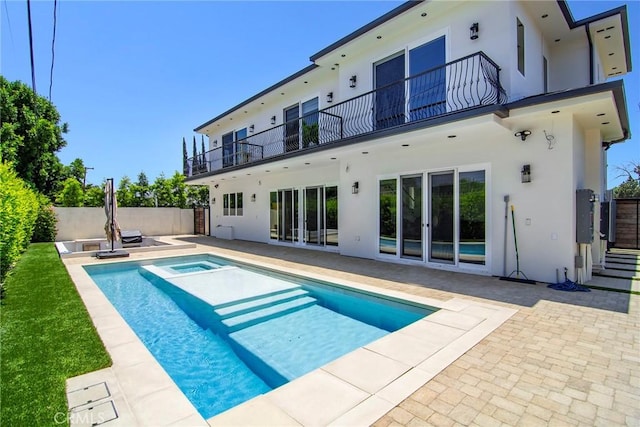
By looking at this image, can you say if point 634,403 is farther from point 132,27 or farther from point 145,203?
point 145,203

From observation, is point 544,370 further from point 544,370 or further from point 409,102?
point 409,102

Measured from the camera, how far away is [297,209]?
49.2 feet

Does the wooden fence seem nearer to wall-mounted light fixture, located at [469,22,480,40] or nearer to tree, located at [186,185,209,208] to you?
wall-mounted light fixture, located at [469,22,480,40]

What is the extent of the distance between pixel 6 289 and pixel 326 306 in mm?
7047

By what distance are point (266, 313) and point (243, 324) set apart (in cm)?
62

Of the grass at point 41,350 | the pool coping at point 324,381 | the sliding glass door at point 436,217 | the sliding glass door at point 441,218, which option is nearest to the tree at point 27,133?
the grass at point 41,350

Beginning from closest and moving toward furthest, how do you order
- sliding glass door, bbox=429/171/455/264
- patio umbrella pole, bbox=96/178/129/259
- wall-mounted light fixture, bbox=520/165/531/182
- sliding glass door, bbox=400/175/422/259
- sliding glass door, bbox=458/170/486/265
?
wall-mounted light fixture, bbox=520/165/531/182 → sliding glass door, bbox=458/170/486/265 → sliding glass door, bbox=429/171/455/264 → sliding glass door, bbox=400/175/422/259 → patio umbrella pole, bbox=96/178/129/259

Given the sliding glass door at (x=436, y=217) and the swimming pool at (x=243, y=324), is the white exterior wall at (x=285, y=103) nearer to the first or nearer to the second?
the sliding glass door at (x=436, y=217)

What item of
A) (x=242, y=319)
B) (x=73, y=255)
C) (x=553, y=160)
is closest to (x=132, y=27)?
(x=73, y=255)

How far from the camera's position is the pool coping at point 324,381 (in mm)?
2688

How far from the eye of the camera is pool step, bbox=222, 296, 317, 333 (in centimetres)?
583

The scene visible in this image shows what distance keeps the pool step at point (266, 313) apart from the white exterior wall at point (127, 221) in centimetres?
1827

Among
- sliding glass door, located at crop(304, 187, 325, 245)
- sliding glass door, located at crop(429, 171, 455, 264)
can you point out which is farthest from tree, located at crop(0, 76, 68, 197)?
sliding glass door, located at crop(429, 171, 455, 264)

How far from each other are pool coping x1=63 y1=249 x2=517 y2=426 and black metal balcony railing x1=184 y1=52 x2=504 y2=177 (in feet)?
18.6
